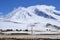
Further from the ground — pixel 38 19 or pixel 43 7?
pixel 43 7

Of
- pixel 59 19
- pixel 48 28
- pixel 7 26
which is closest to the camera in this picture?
pixel 48 28

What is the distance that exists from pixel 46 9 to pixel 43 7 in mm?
1434

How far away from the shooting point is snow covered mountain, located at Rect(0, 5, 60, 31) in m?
52.3

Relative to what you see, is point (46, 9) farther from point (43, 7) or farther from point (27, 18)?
point (27, 18)

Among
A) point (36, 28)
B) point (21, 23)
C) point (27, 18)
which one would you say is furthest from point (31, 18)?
point (36, 28)

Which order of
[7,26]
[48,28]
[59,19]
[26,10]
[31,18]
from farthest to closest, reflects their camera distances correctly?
→ [26,10]
[31,18]
[59,19]
[7,26]
[48,28]

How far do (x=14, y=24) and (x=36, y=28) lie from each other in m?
7.36

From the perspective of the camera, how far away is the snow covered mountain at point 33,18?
5228cm

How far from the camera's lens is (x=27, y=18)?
59562 mm

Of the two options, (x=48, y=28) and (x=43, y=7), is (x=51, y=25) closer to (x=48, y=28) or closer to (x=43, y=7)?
(x=48, y=28)

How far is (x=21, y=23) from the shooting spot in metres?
56.2

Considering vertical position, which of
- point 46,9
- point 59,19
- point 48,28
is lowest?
point 48,28

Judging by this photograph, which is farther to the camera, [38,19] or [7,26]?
[38,19]

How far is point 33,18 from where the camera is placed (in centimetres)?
5928
